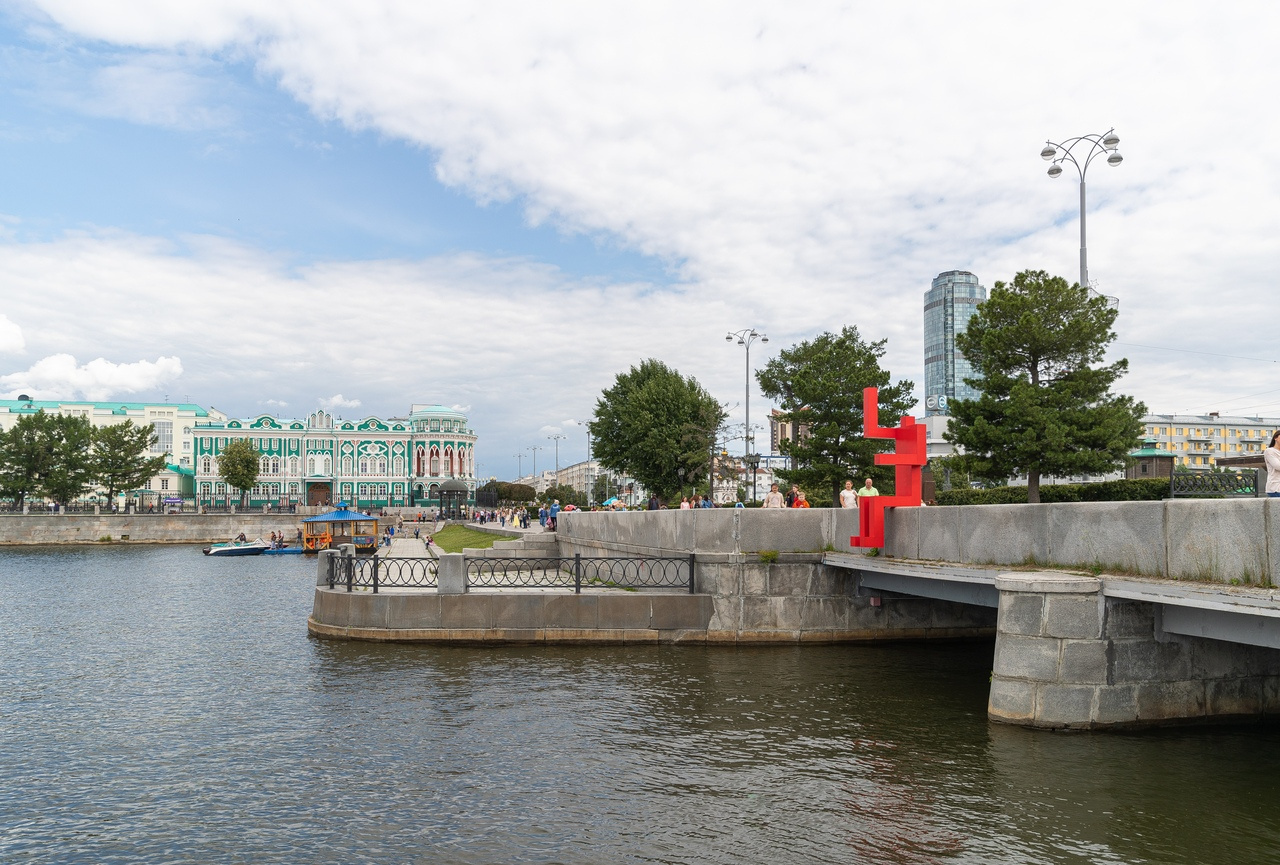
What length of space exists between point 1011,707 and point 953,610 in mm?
8278

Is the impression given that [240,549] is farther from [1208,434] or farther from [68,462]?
[1208,434]

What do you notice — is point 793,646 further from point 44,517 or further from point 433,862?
point 44,517

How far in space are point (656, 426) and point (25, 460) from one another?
69932mm

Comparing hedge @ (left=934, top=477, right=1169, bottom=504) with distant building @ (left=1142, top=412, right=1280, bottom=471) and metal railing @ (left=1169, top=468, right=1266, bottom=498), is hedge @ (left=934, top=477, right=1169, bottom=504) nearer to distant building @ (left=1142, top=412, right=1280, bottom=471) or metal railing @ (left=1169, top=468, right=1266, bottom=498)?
metal railing @ (left=1169, top=468, right=1266, bottom=498)

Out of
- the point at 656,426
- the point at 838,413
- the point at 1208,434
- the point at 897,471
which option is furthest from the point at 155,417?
the point at 1208,434

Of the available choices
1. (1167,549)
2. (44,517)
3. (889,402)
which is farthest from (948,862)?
(44,517)

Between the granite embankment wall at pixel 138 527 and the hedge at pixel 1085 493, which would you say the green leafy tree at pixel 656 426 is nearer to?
the hedge at pixel 1085 493

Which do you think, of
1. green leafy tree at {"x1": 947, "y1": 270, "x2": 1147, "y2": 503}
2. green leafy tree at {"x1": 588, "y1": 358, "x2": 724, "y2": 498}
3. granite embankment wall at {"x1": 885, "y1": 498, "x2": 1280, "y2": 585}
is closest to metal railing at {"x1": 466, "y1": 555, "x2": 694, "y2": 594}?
granite embankment wall at {"x1": 885, "y1": 498, "x2": 1280, "y2": 585}

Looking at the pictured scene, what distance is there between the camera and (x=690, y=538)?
20344 mm

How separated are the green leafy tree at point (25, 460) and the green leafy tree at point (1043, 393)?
90.2 m

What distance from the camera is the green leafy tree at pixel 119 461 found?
293 ft

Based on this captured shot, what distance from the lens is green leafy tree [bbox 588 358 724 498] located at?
53781mm

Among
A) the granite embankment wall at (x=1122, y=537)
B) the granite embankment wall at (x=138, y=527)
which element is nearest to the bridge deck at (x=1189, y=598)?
the granite embankment wall at (x=1122, y=537)

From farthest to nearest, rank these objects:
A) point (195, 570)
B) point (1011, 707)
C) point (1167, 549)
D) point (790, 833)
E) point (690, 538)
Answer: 1. point (195, 570)
2. point (690, 538)
3. point (1011, 707)
4. point (1167, 549)
5. point (790, 833)
